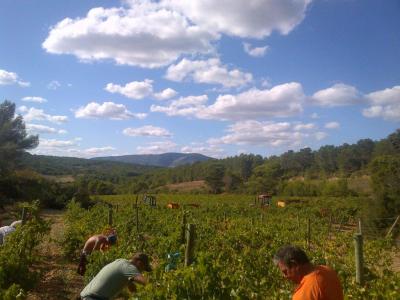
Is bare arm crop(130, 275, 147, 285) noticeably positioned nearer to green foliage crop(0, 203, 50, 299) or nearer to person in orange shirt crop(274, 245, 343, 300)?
→ person in orange shirt crop(274, 245, 343, 300)

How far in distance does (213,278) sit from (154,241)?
20.5ft

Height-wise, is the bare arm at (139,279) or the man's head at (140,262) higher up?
the man's head at (140,262)

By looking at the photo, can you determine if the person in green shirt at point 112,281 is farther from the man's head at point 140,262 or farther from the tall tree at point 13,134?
the tall tree at point 13,134

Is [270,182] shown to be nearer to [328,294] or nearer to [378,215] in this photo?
[378,215]

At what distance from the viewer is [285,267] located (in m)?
2.91

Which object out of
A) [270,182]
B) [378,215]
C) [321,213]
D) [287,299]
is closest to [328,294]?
[287,299]

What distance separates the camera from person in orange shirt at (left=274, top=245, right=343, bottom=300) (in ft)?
9.20

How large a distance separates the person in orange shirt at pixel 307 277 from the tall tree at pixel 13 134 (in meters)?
37.6

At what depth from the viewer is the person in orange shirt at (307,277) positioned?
9.20ft

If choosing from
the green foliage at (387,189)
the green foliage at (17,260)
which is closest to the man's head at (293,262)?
the green foliage at (17,260)

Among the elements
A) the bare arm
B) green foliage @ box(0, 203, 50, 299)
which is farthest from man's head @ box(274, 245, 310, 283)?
green foliage @ box(0, 203, 50, 299)

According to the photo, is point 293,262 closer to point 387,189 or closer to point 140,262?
point 140,262

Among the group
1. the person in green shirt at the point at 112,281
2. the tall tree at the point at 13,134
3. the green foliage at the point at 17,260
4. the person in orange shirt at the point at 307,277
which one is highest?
the tall tree at the point at 13,134

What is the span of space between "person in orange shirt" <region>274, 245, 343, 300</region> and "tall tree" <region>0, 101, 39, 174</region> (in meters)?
37.6
